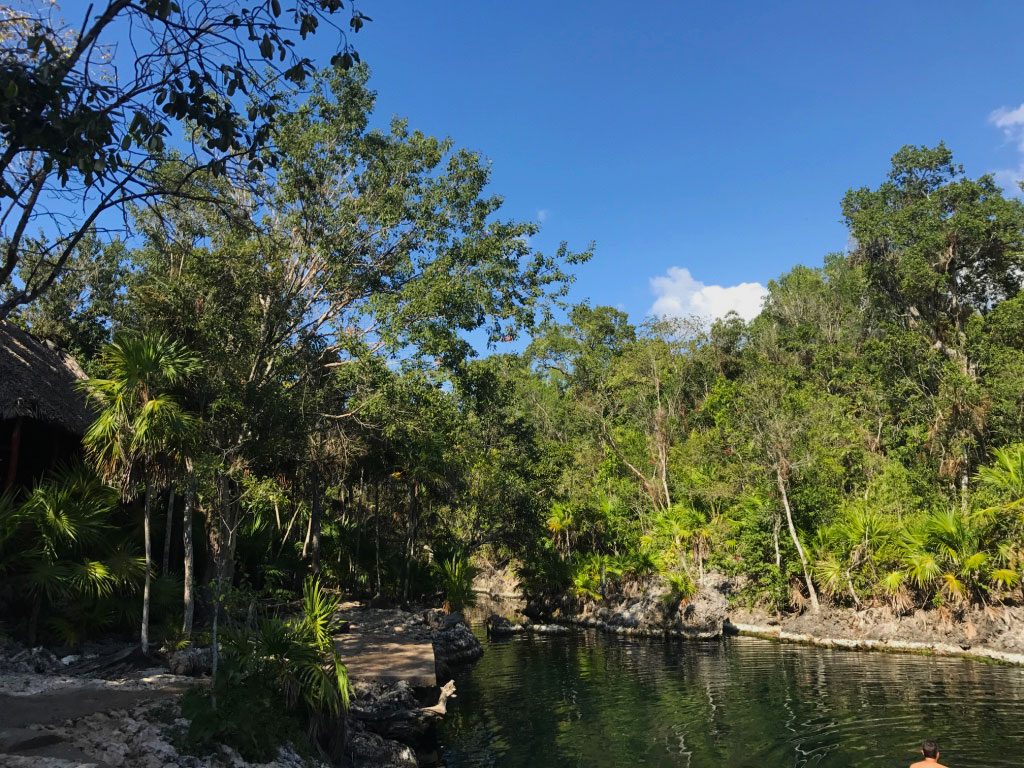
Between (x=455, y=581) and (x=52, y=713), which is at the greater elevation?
(x=52, y=713)

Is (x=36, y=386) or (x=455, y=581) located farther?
(x=455, y=581)

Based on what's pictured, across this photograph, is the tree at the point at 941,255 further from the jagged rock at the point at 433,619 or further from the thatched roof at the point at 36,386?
the thatched roof at the point at 36,386

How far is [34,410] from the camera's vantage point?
1325 cm

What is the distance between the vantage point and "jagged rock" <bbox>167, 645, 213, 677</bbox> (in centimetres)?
1056

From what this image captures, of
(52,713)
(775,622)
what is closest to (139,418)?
(52,713)

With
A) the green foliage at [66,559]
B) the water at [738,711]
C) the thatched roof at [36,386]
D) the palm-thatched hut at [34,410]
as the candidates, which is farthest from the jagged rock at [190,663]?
the thatched roof at [36,386]

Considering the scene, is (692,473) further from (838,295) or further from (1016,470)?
(838,295)

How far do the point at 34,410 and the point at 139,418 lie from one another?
189 inches

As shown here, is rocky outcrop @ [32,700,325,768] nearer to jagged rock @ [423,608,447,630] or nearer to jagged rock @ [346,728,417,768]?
jagged rock @ [346,728,417,768]

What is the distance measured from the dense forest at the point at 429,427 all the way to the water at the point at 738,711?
4.30 meters

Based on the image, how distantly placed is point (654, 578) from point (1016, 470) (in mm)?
13810

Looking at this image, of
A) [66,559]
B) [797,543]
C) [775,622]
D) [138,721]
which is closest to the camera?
[138,721]

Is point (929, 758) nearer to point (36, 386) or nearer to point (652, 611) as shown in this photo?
point (36, 386)

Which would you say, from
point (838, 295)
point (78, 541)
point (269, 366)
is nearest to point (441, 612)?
point (269, 366)
